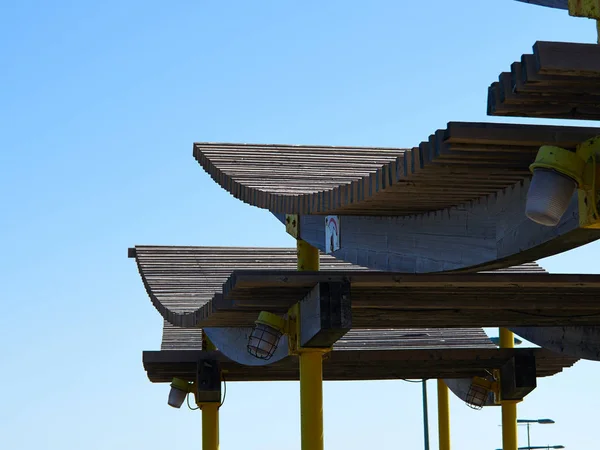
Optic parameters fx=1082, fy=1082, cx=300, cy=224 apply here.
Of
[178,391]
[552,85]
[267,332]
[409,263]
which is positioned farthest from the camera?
[178,391]

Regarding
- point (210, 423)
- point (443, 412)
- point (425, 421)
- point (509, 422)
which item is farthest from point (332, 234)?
point (425, 421)

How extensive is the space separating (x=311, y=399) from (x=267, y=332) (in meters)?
0.72

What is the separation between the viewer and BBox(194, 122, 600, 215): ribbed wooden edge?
5719mm

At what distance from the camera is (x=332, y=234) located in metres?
10.5

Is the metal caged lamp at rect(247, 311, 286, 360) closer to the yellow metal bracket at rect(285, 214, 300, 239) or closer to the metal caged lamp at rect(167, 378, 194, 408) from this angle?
the yellow metal bracket at rect(285, 214, 300, 239)

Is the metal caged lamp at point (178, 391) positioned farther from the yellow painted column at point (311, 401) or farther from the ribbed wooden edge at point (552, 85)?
the ribbed wooden edge at point (552, 85)

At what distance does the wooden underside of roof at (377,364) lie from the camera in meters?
13.7

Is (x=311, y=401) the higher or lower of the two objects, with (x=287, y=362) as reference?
lower

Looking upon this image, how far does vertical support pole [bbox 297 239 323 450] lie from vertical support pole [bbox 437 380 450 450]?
301 inches

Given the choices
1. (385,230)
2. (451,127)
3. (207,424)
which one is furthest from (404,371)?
(451,127)

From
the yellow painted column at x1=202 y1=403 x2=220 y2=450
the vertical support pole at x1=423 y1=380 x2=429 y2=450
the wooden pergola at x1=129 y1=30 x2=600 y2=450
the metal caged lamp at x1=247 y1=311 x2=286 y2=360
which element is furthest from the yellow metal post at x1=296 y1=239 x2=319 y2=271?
the vertical support pole at x1=423 y1=380 x2=429 y2=450

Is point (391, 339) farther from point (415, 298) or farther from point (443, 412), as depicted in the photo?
point (415, 298)

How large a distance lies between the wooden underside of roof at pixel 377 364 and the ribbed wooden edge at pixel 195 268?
92cm

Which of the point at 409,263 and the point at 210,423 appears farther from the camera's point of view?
the point at 210,423
